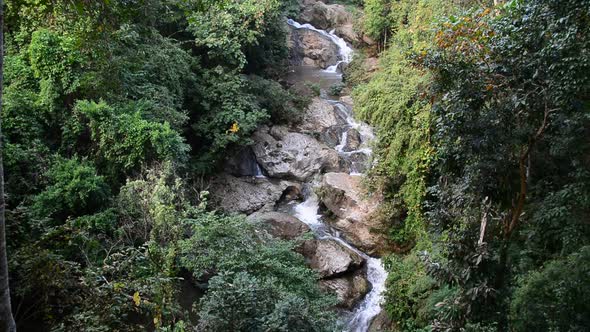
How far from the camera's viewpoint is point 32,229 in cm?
666

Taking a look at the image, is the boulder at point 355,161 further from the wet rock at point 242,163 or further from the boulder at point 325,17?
the boulder at point 325,17

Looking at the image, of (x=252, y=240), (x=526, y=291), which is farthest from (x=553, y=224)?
(x=252, y=240)

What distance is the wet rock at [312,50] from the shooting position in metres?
21.6

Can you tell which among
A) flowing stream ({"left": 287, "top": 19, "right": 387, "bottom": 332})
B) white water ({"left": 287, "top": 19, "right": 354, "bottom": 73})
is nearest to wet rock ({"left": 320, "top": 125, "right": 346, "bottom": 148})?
flowing stream ({"left": 287, "top": 19, "right": 387, "bottom": 332})

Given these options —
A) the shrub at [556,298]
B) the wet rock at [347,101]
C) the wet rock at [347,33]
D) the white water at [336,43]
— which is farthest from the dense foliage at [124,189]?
the wet rock at [347,33]

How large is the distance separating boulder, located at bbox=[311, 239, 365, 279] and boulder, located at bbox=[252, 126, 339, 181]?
362 cm

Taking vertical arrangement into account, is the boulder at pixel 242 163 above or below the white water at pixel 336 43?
below

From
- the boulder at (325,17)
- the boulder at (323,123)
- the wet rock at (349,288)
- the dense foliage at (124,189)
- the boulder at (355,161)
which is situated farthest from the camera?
the boulder at (325,17)

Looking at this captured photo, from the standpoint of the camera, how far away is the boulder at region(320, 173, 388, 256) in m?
11.2

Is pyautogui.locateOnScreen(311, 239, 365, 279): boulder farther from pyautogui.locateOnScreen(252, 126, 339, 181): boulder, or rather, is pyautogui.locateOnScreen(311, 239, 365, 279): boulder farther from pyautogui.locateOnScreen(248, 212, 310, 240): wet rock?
pyautogui.locateOnScreen(252, 126, 339, 181): boulder

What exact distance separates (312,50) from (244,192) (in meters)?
11.2

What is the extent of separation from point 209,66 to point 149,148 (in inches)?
239

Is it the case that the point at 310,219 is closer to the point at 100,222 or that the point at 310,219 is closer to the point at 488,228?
the point at 100,222

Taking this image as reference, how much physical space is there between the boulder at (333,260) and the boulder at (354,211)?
51 centimetres
